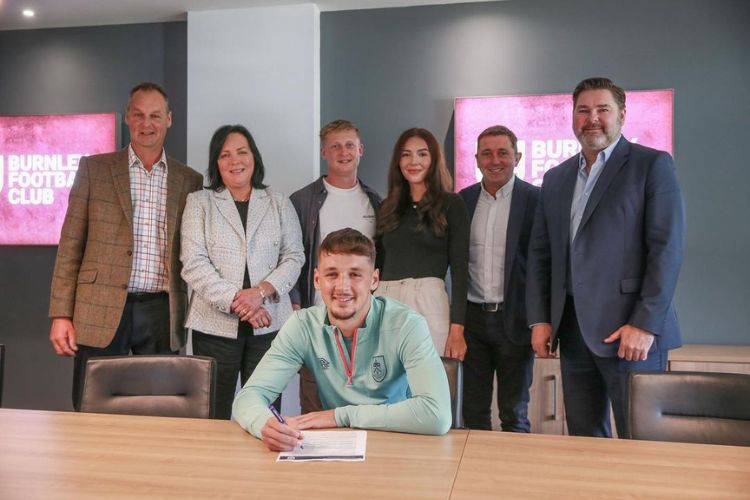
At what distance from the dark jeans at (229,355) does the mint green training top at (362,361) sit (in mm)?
934

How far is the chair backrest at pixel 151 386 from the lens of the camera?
214 centimetres

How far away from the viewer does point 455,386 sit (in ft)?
6.75

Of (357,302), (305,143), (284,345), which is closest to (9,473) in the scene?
(284,345)

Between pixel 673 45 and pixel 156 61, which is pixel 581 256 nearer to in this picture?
pixel 673 45

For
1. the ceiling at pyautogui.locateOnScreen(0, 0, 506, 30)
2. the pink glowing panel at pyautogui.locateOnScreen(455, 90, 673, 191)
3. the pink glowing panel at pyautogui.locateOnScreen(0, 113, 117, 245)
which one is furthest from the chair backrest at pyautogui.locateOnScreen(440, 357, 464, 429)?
the pink glowing panel at pyautogui.locateOnScreen(0, 113, 117, 245)

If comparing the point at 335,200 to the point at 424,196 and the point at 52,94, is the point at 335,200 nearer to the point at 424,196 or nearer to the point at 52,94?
the point at 424,196

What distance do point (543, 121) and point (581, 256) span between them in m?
Answer: 1.78

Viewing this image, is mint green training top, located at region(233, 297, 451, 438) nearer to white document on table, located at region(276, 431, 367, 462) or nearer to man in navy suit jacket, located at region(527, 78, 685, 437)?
white document on table, located at region(276, 431, 367, 462)

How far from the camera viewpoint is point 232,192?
3098 mm

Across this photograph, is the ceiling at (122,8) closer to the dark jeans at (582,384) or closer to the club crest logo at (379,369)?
the dark jeans at (582,384)

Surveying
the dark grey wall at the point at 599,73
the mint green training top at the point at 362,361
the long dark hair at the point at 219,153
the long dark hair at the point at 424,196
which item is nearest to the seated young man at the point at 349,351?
the mint green training top at the point at 362,361

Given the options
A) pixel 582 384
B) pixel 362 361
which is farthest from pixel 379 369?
pixel 582 384

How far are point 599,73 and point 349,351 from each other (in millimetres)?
2861

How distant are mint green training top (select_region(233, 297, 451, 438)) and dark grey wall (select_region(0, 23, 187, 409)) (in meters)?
2.93
